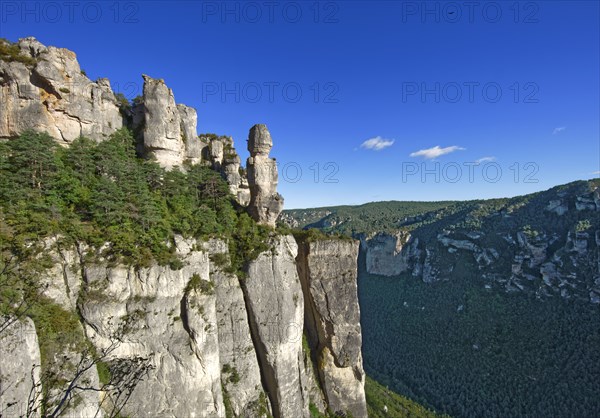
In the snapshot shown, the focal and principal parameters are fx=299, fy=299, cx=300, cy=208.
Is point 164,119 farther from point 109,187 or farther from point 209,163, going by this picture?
point 109,187

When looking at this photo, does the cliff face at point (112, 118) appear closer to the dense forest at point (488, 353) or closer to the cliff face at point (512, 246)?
the cliff face at point (512, 246)

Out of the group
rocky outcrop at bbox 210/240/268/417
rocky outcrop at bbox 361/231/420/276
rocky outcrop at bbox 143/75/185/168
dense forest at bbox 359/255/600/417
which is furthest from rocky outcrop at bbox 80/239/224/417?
rocky outcrop at bbox 361/231/420/276

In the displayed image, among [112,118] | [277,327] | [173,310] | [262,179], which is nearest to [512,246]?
[262,179]

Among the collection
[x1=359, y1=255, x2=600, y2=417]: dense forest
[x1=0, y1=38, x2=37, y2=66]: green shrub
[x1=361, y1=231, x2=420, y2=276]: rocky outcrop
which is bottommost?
[x1=359, y1=255, x2=600, y2=417]: dense forest

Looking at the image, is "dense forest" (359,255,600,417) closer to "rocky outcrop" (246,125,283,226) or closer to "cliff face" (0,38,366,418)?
"cliff face" (0,38,366,418)

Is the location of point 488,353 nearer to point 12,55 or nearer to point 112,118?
point 112,118

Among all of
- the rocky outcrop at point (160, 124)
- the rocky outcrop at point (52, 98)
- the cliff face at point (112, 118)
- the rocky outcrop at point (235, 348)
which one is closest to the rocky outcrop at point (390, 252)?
the cliff face at point (112, 118)
